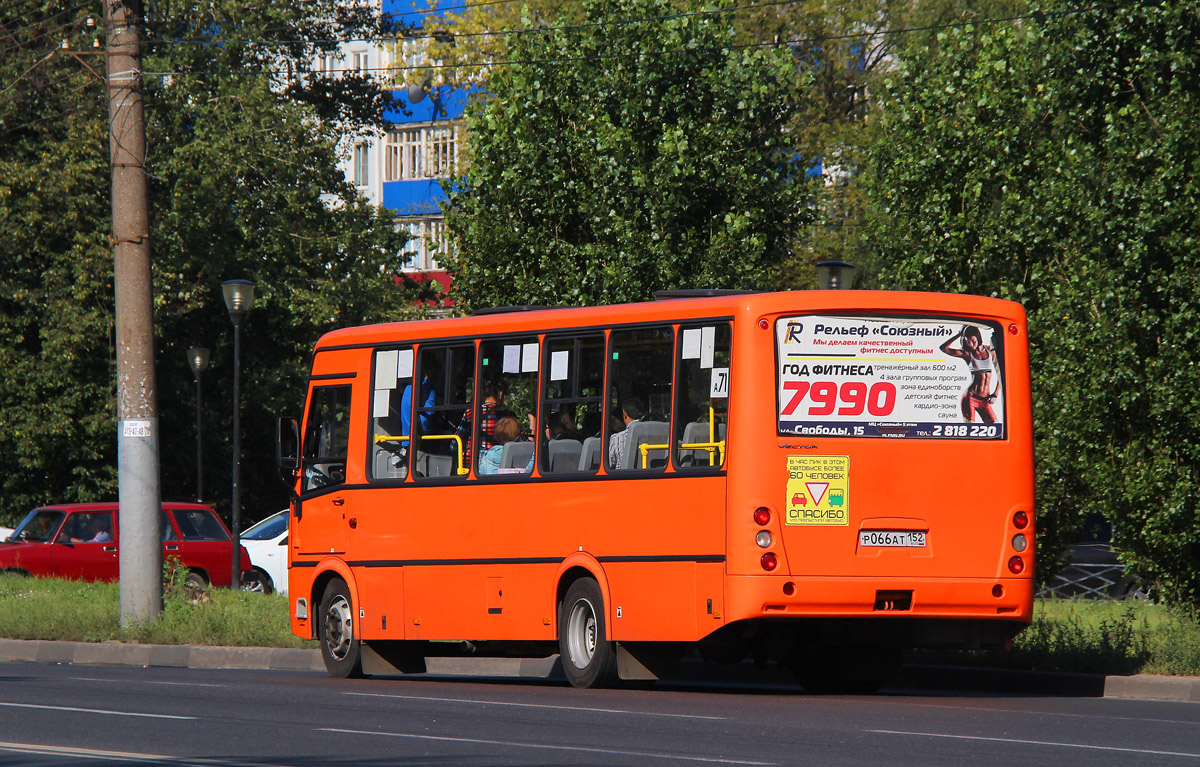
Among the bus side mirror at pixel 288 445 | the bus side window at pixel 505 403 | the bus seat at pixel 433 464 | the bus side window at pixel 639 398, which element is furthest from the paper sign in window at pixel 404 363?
the bus side window at pixel 639 398

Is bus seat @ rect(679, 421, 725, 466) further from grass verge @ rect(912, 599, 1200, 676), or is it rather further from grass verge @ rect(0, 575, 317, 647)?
grass verge @ rect(0, 575, 317, 647)

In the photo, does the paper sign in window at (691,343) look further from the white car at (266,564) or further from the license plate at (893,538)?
the white car at (266,564)

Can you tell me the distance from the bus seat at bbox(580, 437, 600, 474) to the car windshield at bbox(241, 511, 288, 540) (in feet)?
62.4

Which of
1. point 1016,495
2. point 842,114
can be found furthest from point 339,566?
point 842,114

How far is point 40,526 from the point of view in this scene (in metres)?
30.6

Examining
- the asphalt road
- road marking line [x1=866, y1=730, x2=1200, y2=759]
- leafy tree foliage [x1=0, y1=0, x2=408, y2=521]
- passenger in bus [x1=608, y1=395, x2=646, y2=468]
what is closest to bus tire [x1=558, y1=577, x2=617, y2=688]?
the asphalt road

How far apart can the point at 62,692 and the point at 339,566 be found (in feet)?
10.9

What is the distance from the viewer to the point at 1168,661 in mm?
14984

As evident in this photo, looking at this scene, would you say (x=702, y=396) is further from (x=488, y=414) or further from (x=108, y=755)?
Result: (x=108, y=755)

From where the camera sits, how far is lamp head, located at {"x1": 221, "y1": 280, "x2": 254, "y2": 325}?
98.1 ft

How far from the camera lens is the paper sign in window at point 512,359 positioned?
15.6 meters

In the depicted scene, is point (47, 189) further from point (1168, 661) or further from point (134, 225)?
point (1168, 661)

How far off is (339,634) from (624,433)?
4.02 m

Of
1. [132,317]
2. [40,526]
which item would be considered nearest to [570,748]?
[132,317]
